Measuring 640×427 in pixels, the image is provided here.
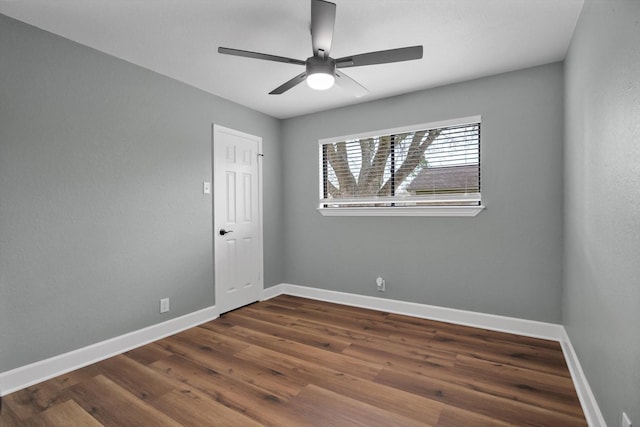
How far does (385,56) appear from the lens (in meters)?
2.00

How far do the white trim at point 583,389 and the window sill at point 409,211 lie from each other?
4.30 ft

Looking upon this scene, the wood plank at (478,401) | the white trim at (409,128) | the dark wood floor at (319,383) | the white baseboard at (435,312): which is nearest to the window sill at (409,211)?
the white trim at (409,128)

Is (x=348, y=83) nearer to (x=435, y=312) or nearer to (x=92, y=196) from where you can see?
(x=92, y=196)

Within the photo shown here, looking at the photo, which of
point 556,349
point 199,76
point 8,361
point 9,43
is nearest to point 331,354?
point 556,349

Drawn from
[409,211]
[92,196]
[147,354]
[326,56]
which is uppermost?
[326,56]

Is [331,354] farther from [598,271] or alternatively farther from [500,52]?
[500,52]

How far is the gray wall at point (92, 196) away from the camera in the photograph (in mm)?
2123

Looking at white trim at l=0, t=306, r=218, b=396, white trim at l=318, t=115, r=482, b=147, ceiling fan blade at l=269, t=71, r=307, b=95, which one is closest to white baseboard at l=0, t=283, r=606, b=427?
white trim at l=0, t=306, r=218, b=396

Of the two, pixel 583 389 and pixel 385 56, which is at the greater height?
pixel 385 56

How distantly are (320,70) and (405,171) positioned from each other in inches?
71.2

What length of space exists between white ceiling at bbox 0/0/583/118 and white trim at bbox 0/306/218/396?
240 centimetres

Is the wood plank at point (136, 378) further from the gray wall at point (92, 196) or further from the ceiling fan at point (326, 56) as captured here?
the ceiling fan at point (326, 56)

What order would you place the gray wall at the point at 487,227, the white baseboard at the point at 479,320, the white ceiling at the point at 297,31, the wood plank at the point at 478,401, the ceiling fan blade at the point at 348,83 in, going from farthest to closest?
the gray wall at the point at 487,227 → the ceiling fan blade at the point at 348,83 → the white ceiling at the point at 297,31 → the white baseboard at the point at 479,320 → the wood plank at the point at 478,401

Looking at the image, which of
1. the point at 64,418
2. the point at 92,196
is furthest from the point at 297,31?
the point at 64,418
